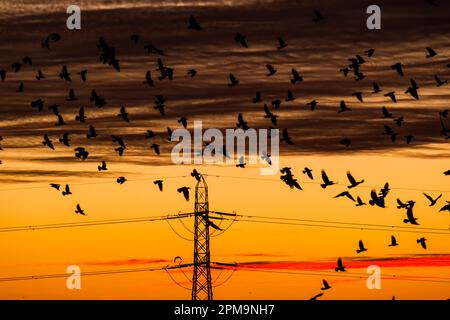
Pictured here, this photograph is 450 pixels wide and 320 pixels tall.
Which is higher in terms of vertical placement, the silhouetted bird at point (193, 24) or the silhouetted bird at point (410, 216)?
the silhouetted bird at point (193, 24)

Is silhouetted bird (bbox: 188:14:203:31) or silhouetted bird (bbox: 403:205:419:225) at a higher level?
silhouetted bird (bbox: 188:14:203:31)

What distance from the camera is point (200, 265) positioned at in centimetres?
6725

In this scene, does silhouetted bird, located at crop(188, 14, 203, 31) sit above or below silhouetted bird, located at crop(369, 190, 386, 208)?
above

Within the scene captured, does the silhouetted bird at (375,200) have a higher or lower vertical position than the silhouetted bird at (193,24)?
lower
